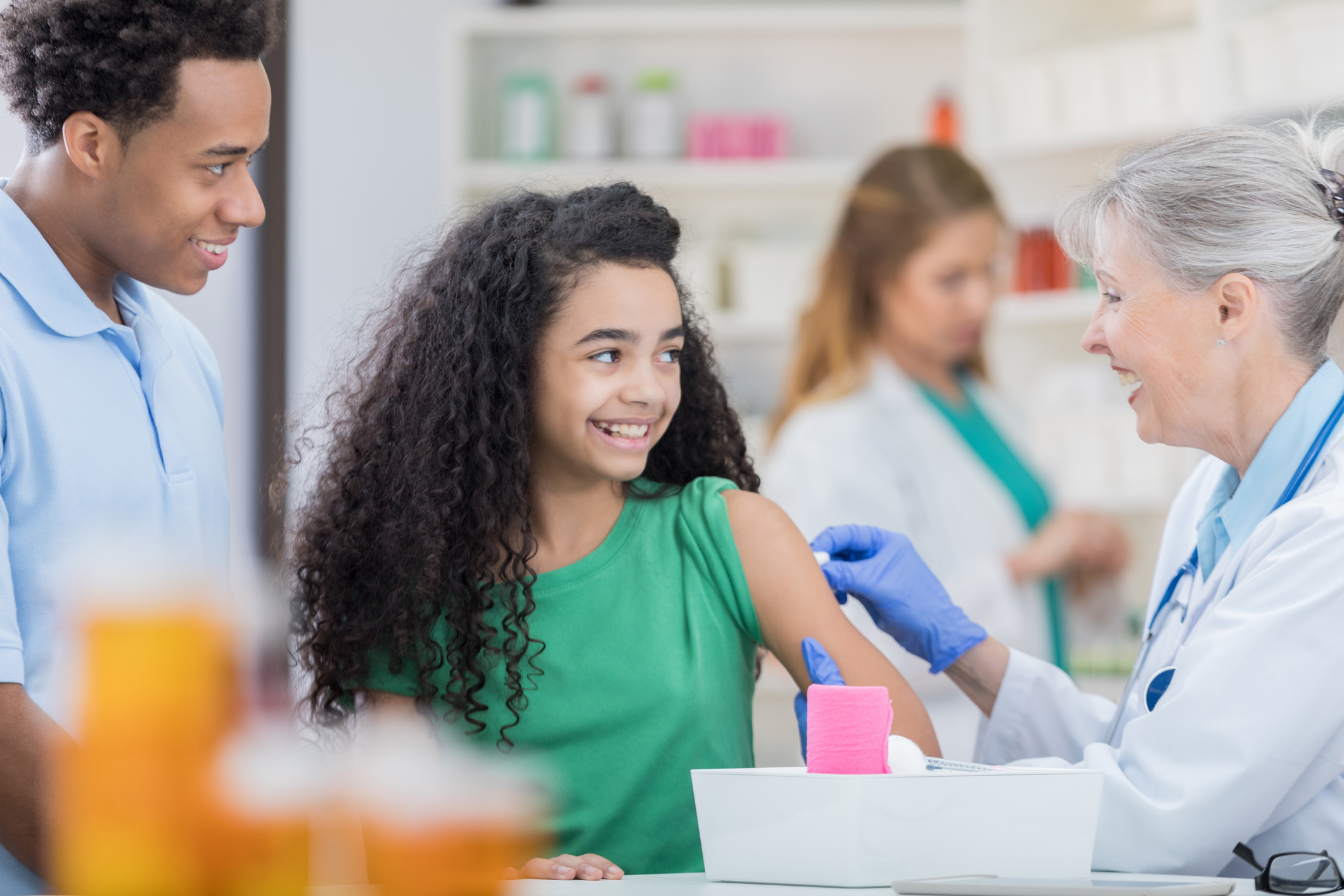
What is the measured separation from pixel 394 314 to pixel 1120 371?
2.39 feet

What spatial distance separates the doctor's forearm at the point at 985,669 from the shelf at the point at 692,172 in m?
→ 2.29

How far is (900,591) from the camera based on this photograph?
4.27ft

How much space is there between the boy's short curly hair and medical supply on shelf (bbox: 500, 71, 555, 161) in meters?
2.44

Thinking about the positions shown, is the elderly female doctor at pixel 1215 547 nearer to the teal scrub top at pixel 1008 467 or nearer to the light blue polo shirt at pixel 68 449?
the light blue polo shirt at pixel 68 449

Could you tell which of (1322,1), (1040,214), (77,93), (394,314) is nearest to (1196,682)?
(394,314)

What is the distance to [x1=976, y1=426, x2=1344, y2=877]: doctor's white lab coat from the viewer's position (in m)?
1.01

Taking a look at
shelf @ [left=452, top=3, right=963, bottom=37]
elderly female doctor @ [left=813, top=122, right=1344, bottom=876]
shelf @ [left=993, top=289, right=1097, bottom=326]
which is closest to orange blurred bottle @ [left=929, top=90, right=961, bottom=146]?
shelf @ [left=452, top=3, right=963, bottom=37]

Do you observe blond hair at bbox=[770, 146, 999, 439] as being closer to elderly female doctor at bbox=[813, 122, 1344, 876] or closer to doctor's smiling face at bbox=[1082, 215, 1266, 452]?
elderly female doctor at bbox=[813, 122, 1344, 876]

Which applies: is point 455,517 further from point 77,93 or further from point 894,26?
point 894,26

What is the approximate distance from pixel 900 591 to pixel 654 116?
2.46m

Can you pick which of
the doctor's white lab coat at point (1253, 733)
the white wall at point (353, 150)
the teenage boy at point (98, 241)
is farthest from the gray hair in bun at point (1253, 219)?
the white wall at point (353, 150)

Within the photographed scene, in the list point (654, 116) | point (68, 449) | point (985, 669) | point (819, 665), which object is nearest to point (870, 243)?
point (654, 116)

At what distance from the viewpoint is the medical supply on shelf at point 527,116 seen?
353cm

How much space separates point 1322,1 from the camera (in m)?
2.56
